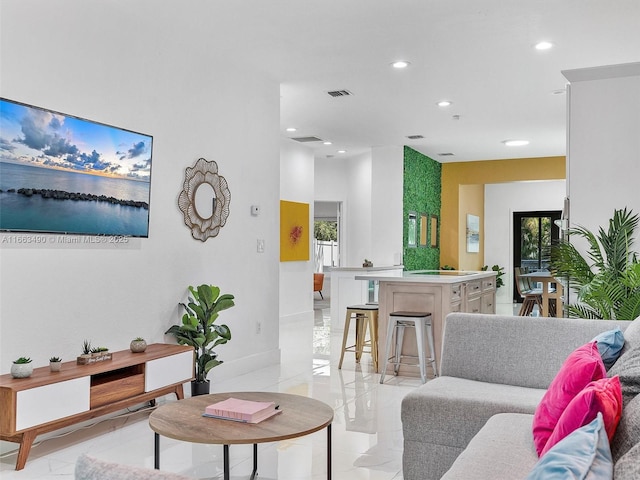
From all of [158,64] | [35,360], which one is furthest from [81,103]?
[35,360]

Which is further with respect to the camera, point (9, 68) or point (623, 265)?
point (623, 265)

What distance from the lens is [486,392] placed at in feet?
8.68

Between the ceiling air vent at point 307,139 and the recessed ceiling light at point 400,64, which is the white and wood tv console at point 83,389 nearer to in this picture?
the recessed ceiling light at point 400,64

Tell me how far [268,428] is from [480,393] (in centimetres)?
100

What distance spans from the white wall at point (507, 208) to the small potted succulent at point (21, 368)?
11471mm

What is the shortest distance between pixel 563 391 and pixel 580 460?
0.82m

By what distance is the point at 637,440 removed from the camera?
1287 millimetres

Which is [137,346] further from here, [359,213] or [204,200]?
[359,213]

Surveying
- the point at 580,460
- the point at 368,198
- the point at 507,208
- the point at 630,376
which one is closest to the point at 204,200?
the point at 630,376

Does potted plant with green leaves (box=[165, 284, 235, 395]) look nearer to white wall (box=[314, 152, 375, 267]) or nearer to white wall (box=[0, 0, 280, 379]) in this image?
white wall (box=[0, 0, 280, 379])

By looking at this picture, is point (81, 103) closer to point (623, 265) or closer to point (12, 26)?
point (12, 26)

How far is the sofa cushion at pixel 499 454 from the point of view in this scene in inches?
68.0

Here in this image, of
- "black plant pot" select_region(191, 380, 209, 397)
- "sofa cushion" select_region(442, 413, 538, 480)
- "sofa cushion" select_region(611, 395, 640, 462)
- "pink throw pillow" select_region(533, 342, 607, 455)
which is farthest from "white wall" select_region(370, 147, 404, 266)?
"sofa cushion" select_region(611, 395, 640, 462)

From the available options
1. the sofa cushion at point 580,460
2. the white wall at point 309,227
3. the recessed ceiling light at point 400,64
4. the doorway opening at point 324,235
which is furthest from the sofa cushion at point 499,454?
the doorway opening at point 324,235
